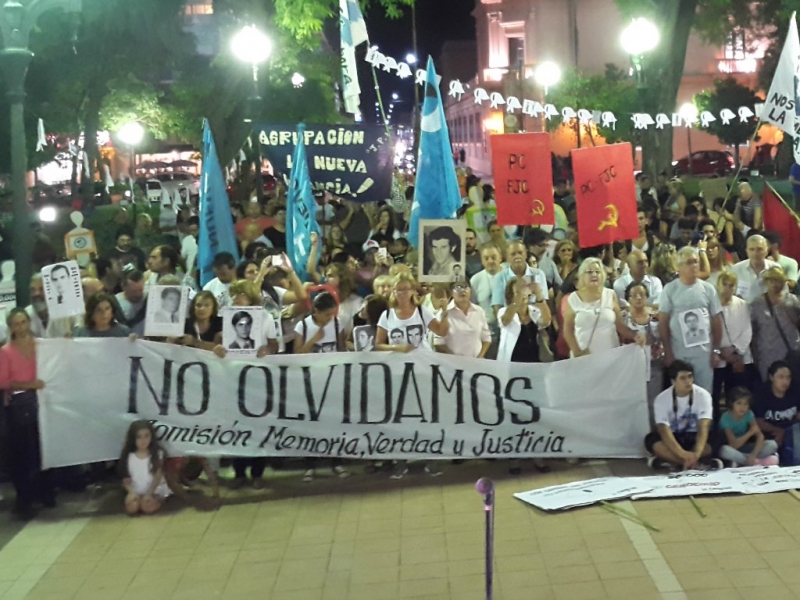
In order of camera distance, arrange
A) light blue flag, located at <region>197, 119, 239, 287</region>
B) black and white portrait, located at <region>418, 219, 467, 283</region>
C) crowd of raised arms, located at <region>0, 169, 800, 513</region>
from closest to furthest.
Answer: crowd of raised arms, located at <region>0, 169, 800, 513</region> → black and white portrait, located at <region>418, 219, 467, 283</region> → light blue flag, located at <region>197, 119, 239, 287</region>

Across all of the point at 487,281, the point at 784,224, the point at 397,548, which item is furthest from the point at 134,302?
the point at 784,224

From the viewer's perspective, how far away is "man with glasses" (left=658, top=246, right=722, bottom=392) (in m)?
7.83

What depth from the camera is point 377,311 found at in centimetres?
786

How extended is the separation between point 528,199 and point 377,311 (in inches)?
96.2

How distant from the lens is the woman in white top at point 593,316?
25.5ft

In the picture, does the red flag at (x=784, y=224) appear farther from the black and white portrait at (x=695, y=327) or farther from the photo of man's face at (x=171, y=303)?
the photo of man's face at (x=171, y=303)

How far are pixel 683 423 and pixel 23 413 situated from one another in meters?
4.94

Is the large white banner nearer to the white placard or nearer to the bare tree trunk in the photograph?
the white placard

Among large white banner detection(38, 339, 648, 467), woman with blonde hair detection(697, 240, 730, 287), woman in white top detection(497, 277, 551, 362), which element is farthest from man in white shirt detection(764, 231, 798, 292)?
woman in white top detection(497, 277, 551, 362)

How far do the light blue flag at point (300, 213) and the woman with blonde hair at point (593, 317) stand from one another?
10.8ft

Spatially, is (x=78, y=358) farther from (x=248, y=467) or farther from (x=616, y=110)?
(x=616, y=110)

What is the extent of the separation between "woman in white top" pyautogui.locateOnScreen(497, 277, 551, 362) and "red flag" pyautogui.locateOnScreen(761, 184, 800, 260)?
3.37 meters

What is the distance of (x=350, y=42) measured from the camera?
40.5ft

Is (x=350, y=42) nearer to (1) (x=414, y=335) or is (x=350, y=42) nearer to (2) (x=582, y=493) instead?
(1) (x=414, y=335)
